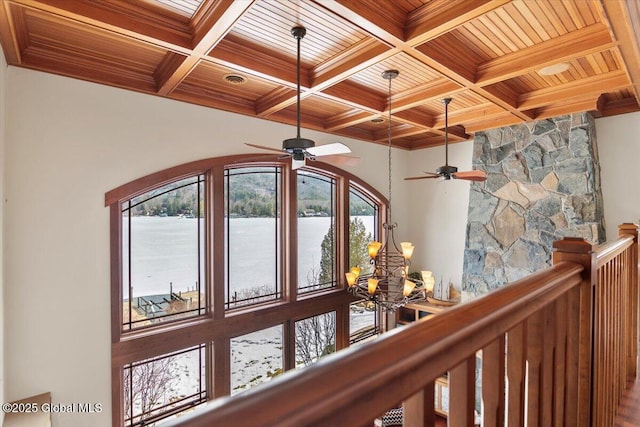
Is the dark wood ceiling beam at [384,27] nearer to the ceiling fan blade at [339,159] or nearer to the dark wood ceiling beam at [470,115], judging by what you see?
the ceiling fan blade at [339,159]

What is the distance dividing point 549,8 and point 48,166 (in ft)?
13.1

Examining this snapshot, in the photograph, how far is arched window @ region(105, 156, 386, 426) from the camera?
3361 mm

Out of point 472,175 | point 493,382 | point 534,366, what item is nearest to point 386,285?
point 472,175

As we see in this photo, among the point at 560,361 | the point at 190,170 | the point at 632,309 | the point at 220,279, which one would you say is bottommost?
the point at 220,279

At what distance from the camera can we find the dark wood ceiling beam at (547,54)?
8.02 feet

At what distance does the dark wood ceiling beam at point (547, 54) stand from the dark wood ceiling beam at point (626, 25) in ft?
0.36

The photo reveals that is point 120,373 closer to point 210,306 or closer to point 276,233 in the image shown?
point 210,306

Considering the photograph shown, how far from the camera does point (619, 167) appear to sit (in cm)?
412

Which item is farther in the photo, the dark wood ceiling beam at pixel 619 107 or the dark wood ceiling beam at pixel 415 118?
the dark wood ceiling beam at pixel 415 118

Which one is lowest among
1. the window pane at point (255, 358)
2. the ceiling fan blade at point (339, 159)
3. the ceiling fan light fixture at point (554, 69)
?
the window pane at point (255, 358)

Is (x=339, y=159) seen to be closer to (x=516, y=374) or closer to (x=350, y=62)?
(x=350, y=62)

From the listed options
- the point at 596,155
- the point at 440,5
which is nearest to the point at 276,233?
the point at 440,5

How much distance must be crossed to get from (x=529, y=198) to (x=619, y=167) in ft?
3.33

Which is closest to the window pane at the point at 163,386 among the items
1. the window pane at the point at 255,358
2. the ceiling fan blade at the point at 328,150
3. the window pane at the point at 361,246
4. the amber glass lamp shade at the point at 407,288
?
the window pane at the point at 255,358
